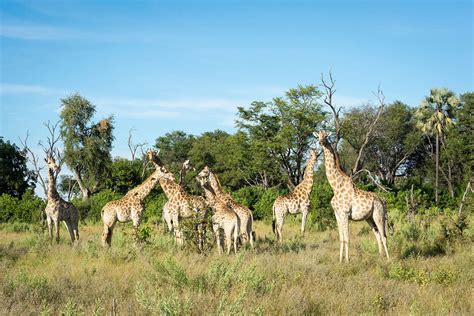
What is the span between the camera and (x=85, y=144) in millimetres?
48562

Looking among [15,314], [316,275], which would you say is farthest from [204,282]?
[15,314]

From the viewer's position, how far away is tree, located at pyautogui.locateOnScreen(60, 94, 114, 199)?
157ft

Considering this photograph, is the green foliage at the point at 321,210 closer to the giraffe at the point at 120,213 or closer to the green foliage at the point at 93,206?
the giraffe at the point at 120,213

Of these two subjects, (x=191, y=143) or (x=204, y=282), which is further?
(x=191, y=143)

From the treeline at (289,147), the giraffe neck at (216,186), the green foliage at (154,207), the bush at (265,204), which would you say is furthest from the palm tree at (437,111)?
the giraffe neck at (216,186)

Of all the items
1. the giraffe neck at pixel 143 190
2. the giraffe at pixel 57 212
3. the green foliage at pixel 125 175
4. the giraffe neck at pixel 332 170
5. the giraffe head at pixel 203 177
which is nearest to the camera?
the giraffe neck at pixel 332 170

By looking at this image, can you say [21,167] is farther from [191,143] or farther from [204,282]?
[204,282]

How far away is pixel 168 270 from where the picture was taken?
855 centimetres

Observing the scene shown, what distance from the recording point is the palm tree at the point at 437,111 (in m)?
48.4

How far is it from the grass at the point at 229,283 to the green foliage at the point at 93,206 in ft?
55.5

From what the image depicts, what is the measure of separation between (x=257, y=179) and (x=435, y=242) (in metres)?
41.5

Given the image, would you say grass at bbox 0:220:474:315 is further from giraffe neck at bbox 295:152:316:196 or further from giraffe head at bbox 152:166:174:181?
giraffe neck at bbox 295:152:316:196

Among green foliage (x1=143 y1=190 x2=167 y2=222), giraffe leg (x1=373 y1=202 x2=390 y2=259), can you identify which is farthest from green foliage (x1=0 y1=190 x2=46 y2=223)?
giraffe leg (x1=373 y1=202 x2=390 y2=259)

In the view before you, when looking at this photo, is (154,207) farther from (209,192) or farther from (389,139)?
(389,139)
